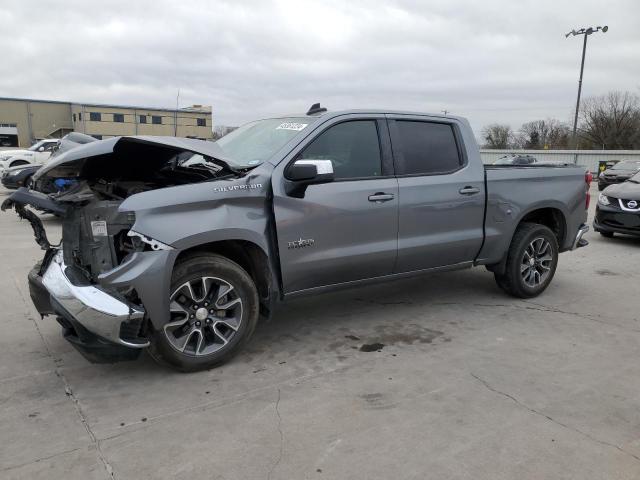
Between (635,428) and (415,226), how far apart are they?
2276 mm

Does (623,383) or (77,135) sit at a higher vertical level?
(77,135)

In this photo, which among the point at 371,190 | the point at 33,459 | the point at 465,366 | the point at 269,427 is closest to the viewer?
the point at 33,459

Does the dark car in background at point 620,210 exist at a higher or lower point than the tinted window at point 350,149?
lower

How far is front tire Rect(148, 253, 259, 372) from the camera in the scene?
3719 millimetres

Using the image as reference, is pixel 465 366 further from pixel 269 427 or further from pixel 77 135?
pixel 77 135

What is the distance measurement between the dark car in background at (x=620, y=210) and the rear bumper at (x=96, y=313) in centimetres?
875

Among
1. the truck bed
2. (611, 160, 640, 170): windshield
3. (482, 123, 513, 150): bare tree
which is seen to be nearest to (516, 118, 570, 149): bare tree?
(482, 123, 513, 150): bare tree

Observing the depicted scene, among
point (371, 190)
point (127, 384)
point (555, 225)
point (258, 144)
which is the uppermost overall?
point (258, 144)

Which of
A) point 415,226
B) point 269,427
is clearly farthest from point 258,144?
point 269,427

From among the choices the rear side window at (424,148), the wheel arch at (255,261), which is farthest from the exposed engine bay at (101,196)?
the rear side window at (424,148)

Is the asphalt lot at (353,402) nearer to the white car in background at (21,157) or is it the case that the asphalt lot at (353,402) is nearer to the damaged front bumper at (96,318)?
the damaged front bumper at (96,318)

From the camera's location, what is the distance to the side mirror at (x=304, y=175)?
3.96m

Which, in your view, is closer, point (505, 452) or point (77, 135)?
point (505, 452)

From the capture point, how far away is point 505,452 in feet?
9.62
